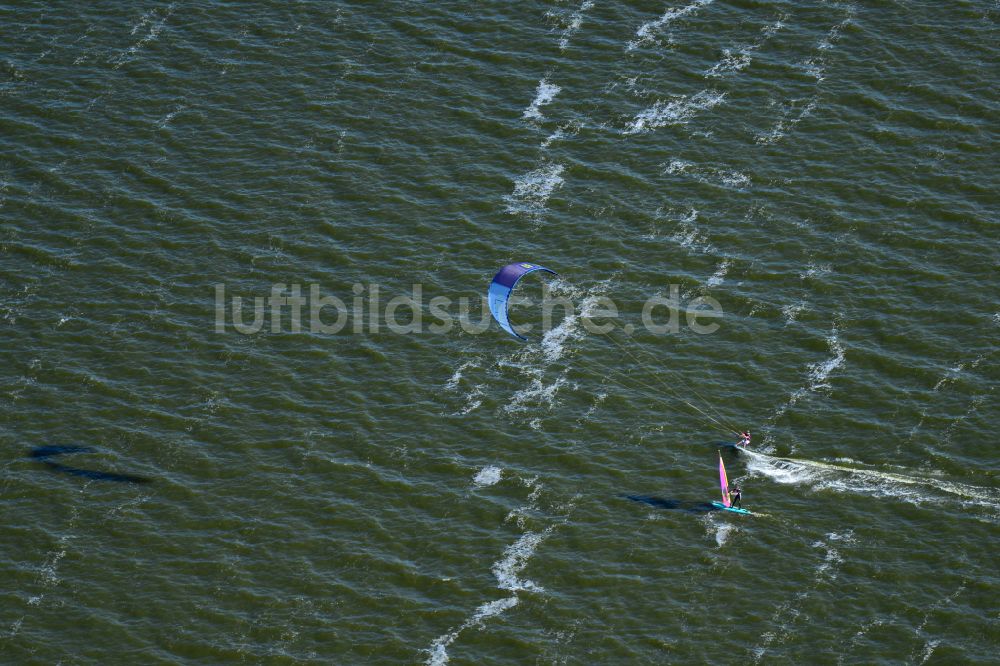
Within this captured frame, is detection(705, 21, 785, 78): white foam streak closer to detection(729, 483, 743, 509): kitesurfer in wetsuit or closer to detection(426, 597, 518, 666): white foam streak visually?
detection(729, 483, 743, 509): kitesurfer in wetsuit

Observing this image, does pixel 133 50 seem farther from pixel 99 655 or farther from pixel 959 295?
pixel 959 295

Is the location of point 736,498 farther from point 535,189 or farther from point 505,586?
point 535,189

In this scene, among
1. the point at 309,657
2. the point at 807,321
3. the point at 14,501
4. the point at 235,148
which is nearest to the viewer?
the point at 309,657

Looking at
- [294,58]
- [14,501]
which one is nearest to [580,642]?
[14,501]

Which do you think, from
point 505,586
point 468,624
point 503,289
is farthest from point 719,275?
point 468,624

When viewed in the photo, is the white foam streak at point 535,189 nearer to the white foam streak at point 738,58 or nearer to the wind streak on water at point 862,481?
the white foam streak at point 738,58

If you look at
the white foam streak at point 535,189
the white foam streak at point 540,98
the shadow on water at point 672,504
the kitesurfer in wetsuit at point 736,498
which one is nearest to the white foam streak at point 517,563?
the shadow on water at point 672,504
